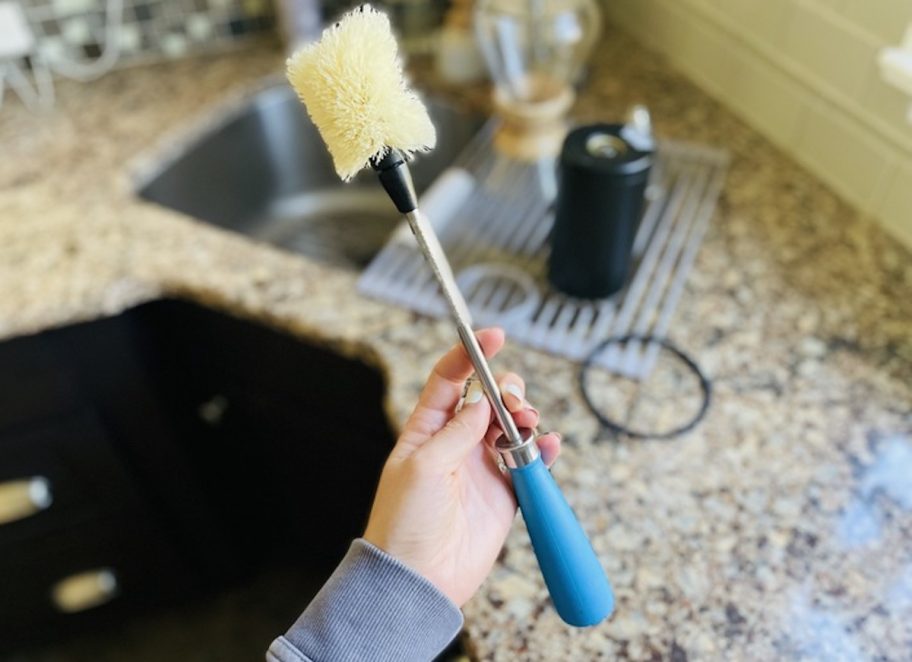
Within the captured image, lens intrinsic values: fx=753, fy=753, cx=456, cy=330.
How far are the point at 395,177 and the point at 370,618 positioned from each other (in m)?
0.28

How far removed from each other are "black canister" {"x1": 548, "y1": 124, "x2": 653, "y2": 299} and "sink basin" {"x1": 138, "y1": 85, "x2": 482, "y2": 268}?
401 millimetres

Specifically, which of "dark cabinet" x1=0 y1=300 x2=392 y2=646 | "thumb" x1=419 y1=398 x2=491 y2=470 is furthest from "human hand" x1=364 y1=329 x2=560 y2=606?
"dark cabinet" x1=0 y1=300 x2=392 y2=646

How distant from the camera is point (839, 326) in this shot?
743 millimetres

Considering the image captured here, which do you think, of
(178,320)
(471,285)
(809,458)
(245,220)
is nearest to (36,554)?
(178,320)

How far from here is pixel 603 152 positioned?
686mm

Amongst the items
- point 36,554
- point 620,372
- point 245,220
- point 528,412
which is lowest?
point 36,554

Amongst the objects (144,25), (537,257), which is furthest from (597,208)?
(144,25)

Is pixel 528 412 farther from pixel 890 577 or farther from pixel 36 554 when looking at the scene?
pixel 36 554

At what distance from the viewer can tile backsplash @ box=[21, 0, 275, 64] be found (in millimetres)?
1118

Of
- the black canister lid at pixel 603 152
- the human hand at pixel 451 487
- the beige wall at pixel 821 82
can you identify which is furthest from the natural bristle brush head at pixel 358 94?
the beige wall at pixel 821 82

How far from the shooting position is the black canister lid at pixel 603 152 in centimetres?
66

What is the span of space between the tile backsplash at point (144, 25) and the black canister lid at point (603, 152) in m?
0.72

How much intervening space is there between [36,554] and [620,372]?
2.81 ft

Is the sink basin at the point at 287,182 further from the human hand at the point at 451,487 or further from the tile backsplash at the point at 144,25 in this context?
the human hand at the point at 451,487
